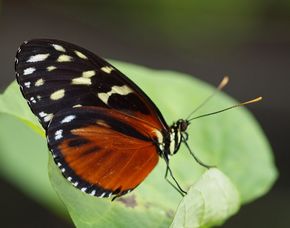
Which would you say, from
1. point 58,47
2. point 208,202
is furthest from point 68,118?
point 208,202

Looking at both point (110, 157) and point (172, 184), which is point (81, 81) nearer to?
point (110, 157)

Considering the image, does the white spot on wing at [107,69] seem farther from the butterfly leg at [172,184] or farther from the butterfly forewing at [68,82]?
the butterfly leg at [172,184]

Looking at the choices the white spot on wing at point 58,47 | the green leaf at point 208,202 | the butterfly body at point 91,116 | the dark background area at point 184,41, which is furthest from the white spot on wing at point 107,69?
the dark background area at point 184,41

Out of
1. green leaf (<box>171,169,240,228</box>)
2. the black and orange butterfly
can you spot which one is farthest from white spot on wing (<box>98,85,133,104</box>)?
green leaf (<box>171,169,240,228</box>)

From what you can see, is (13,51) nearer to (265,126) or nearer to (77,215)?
(265,126)

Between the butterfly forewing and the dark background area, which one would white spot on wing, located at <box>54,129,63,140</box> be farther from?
the dark background area
